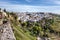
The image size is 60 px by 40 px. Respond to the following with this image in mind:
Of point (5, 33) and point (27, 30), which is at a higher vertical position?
point (5, 33)

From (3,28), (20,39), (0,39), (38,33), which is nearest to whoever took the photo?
(0,39)

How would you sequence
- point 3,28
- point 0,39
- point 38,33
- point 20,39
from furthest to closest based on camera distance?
point 38,33, point 20,39, point 3,28, point 0,39

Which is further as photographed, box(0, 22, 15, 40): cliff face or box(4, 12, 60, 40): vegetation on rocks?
box(4, 12, 60, 40): vegetation on rocks

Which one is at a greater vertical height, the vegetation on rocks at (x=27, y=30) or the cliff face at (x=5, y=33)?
the cliff face at (x=5, y=33)

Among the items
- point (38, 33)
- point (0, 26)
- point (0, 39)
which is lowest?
point (38, 33)

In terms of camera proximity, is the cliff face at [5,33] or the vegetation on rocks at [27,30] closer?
the cliff face at [5,33]

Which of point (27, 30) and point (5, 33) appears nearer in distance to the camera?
point (5, 33)

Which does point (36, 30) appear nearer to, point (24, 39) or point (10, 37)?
point (24, 39)

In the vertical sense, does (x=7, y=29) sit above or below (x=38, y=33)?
above

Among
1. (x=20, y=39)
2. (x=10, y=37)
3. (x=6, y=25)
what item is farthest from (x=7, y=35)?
(x=20, y=39)

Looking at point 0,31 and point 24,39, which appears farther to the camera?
point 24,39

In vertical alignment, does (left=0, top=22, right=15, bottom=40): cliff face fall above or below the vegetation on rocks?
above
